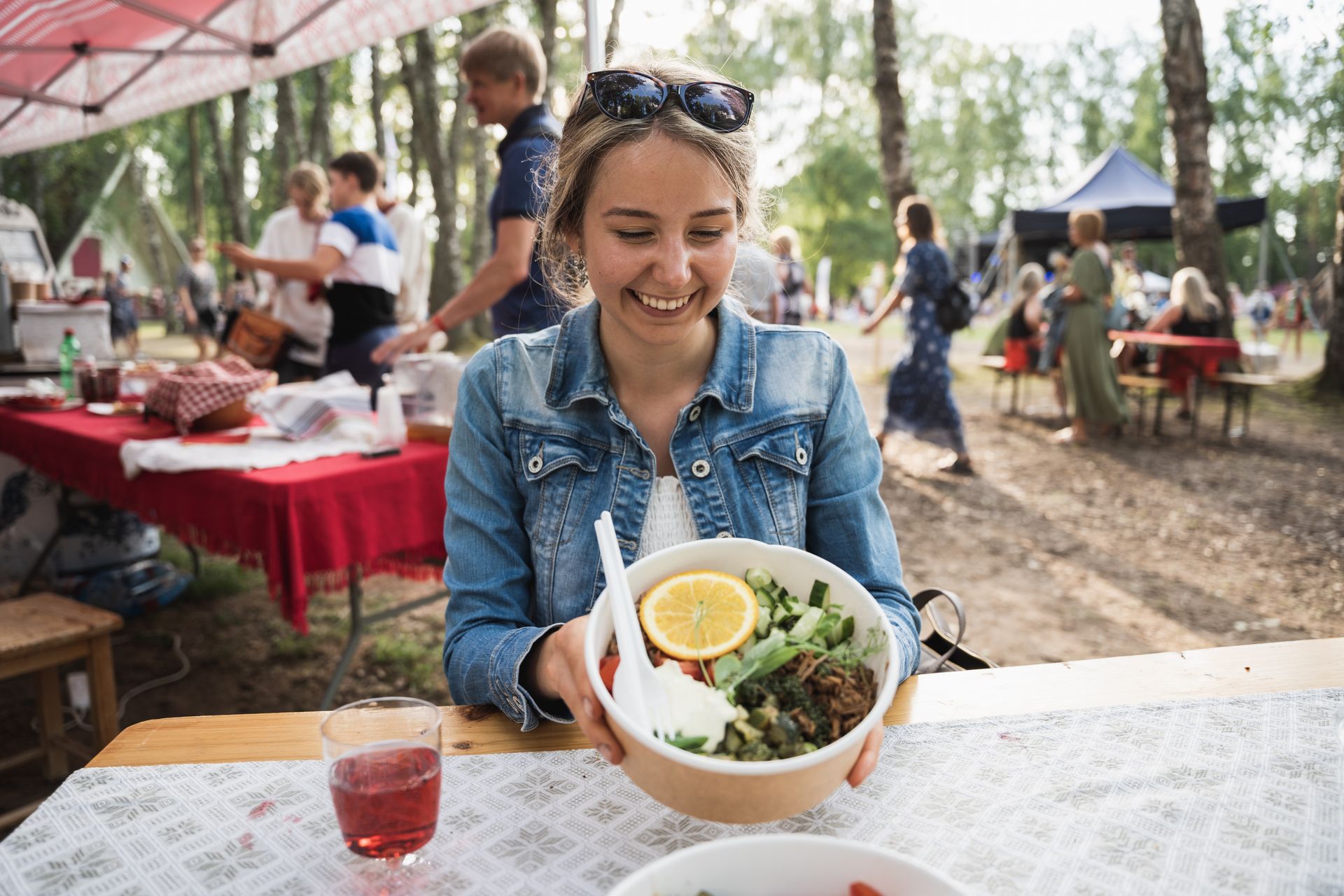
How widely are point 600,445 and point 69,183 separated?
2015 cm

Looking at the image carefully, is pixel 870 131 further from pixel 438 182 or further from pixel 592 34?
pixel 592 34

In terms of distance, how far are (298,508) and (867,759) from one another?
6.78 feet

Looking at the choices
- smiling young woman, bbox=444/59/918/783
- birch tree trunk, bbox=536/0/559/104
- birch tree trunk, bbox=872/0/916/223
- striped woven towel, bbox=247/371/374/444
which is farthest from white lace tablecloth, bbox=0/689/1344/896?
birch tree trunk, bbox=536/0/559/104

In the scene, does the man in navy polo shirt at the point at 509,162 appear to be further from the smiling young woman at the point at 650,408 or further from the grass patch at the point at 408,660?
the smiling young woman at the point at 650,408

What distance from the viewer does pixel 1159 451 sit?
7605 mm

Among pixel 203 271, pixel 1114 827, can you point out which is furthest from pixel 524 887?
pixel 203 271

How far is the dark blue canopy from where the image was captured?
12508mm

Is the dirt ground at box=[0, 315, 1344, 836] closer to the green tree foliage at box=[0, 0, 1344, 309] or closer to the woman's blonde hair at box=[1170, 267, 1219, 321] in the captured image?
the woman's blonde hair at box=[1170, 267, 1219, 321]

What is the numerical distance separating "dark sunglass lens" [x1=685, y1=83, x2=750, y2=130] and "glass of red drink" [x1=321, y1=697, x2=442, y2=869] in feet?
3.19

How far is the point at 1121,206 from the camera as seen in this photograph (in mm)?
13070

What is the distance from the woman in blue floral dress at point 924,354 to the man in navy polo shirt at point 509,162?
4000 mm

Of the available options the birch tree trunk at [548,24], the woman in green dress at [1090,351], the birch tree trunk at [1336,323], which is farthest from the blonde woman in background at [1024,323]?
the birch tree trunk at [548,24]

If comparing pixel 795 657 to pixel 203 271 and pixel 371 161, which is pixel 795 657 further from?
pixel 203 271

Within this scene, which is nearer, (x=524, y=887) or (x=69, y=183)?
(x=524, y=887)
